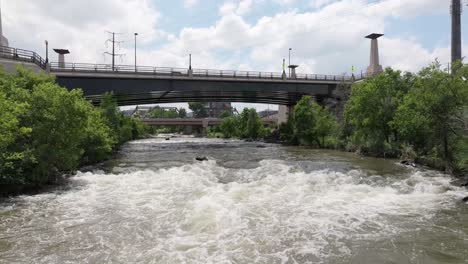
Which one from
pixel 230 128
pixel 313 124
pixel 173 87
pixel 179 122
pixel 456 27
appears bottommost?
pixel 230 128

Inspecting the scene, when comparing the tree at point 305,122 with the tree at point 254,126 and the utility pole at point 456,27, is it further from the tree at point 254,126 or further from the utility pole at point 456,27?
the tree at point 254,126

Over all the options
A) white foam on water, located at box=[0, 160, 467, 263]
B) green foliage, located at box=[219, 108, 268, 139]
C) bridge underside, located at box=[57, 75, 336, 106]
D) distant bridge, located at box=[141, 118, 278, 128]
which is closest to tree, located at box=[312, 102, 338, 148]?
bridge underside, located at box=[57, 75, 336, 106]

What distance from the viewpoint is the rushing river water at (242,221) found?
10.3 meters

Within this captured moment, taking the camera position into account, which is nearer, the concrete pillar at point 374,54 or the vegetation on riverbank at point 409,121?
the vegetation on riverbank at point 409,121

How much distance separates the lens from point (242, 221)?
44.2ft

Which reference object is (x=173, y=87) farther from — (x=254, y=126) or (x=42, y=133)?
(x=254, y=126)

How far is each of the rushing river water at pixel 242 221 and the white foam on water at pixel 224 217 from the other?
0.03m

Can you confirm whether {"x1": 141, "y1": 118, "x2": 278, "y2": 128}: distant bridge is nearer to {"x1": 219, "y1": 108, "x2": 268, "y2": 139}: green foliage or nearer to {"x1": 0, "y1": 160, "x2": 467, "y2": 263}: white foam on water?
{"x1": 219, "y1": 108, "x2": 268, "y2": 139}: green foliage

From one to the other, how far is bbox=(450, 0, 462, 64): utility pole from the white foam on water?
102ft

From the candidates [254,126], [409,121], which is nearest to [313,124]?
[409,121]

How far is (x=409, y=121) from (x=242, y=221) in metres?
20.9

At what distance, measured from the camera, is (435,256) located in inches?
395

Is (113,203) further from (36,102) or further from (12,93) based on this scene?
(12,93)

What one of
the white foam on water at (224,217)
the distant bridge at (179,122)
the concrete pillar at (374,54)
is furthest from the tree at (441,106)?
the distant bridge at (179,122)
